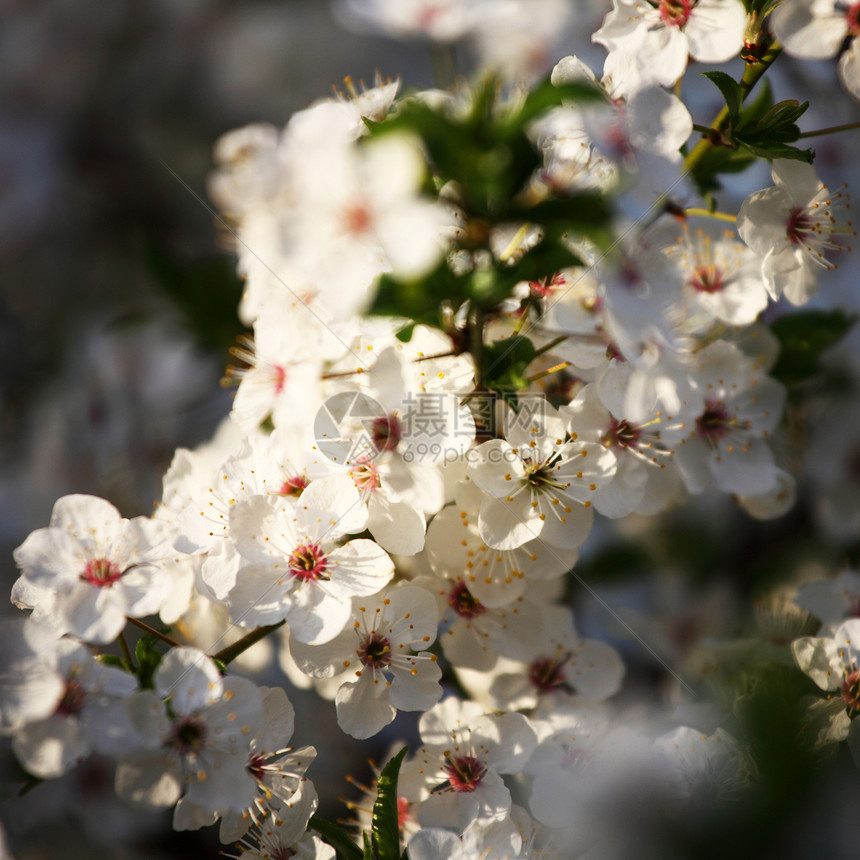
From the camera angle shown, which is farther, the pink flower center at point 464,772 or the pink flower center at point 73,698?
the pink flower center at point 464,772

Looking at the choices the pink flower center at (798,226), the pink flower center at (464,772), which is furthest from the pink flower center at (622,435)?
the pink flower center at (464,772)

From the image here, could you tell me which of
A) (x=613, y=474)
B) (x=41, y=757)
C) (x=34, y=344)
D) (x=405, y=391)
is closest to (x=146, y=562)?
(x=41, y=757)

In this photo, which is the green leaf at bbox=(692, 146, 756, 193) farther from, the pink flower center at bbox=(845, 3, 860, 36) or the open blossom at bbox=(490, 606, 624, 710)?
the open blossom at bbox=(490, 606, 624, 710)

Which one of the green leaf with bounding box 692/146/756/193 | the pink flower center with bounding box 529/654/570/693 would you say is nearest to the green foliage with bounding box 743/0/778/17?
the green leaf with bounding box 692/146/756/193

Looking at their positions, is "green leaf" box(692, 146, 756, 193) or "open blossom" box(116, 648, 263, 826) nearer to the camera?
"open blossom" box(116, 648, 263, 826)

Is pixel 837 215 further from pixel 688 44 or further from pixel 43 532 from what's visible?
pixel 43 532

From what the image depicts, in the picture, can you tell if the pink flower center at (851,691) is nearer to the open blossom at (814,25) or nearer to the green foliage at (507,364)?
the green foliage at (507,364)

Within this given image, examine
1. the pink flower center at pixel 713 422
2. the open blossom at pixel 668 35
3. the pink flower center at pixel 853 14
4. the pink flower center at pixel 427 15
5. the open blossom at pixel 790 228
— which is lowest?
the pink flower center at pixel 713 422

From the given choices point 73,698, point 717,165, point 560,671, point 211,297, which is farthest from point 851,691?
point 211,297
